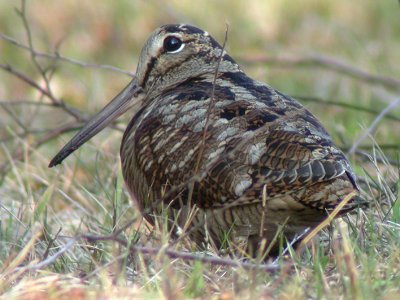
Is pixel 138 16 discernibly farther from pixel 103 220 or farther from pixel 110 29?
pixel 103 220

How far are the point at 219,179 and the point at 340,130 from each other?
2064 millimetres

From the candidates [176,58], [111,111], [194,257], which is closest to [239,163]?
[194,257]

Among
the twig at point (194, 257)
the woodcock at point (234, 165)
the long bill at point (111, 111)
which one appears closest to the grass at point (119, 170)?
the twig at point (194, 257)

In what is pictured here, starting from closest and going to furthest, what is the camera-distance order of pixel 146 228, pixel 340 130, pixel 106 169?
pixel 146 228 → pixel 106 169 → pixel 340 130

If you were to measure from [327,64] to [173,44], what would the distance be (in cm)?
255

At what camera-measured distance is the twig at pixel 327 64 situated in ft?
22.5

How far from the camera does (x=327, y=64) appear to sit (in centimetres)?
721

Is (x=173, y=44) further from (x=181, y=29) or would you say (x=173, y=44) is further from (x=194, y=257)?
(x=194, y=257)

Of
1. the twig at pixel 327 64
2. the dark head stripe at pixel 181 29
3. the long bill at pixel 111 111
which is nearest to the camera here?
the dark head stripe at pixel 181 29

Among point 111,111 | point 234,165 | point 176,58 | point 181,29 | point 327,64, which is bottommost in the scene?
point 327,64

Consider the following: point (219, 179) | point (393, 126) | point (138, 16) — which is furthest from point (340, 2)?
point (219, 179)

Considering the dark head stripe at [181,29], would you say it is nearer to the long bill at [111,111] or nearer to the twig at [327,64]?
the long bill at [111,111]

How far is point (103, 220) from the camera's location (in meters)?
4.78

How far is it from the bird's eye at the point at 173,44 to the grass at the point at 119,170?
655 mm
